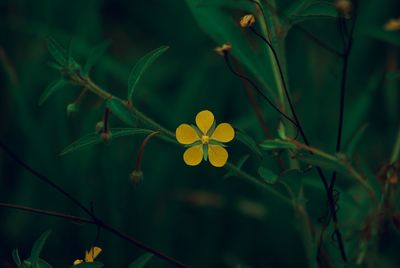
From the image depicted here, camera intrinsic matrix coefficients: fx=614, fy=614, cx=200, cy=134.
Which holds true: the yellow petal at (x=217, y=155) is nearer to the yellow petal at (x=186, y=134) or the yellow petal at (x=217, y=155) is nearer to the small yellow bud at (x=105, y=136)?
the yellow petal at (x=186, y=134)

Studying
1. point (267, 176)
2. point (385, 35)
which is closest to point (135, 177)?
point (267, 176)

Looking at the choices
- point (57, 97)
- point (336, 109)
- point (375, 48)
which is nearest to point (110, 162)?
point (57, 97)

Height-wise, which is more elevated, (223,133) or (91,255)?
(223,133)

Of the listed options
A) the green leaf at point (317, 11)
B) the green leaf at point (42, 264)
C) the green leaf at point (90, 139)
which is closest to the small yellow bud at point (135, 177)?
the green leaf at point (90, 139)

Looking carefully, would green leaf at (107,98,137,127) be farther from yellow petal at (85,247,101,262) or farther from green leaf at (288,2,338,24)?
green leaf at (288,2,338,24)

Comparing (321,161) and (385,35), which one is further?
(385,35)

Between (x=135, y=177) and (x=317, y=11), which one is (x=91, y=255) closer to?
(x=135, y=177)
